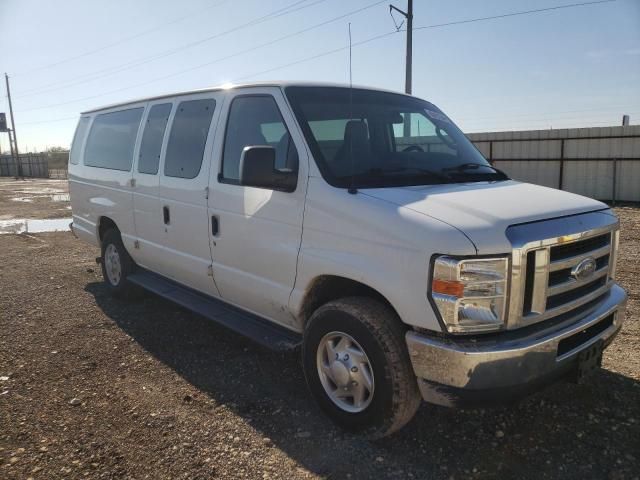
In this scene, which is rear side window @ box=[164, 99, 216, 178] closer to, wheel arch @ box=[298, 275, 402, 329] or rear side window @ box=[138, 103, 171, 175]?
rear side window @ box=[138, 103, 171, 175]

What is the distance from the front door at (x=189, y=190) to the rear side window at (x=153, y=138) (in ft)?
0.67

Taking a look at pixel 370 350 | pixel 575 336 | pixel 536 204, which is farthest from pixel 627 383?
pixel 370 350

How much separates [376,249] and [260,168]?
91 cm

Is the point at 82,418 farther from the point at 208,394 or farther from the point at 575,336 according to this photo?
the point at 575,336

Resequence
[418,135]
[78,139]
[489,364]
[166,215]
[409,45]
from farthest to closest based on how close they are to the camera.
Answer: [409,45], [78,139], [166,215], [418,135], [489,364]

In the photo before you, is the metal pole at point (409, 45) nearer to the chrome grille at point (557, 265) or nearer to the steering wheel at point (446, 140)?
the steering wheel at point (446, 140)

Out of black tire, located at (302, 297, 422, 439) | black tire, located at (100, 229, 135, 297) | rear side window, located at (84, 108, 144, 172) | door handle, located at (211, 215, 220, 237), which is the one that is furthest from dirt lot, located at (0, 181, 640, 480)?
rear side window, located at (84, 108, 144, 172)

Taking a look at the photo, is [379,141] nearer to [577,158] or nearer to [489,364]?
[489,364]

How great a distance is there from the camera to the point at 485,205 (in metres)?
2.74

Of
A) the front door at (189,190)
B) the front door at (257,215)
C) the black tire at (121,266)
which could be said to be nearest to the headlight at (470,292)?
the front door at (257,215)

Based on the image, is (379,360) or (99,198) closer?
(379,360)

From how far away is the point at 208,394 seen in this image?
3590 millimetres

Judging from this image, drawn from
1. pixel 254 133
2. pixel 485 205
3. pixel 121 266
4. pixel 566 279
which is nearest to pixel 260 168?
pixel 254 133

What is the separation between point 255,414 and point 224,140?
2046 mm
